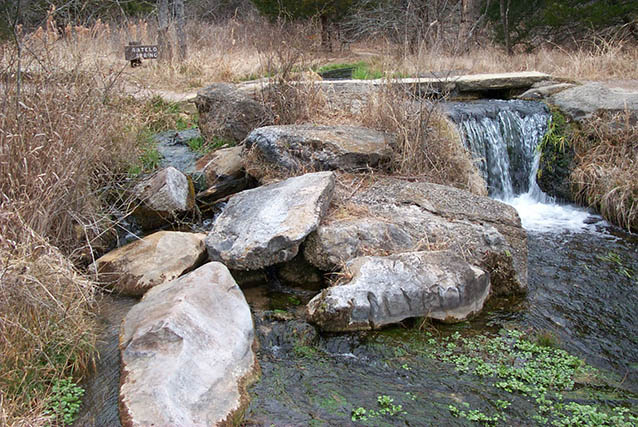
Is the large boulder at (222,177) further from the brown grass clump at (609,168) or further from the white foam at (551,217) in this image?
the brown grass clump at (609,168)

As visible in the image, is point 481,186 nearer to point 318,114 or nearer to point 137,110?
point 318,114

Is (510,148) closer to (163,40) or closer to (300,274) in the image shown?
(300,274)

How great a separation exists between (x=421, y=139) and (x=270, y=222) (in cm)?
202

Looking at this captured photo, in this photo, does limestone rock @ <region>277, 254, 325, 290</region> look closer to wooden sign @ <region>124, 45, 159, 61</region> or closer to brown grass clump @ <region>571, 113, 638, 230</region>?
brown grass clump @ <region>571, 113, 638, 230</region>

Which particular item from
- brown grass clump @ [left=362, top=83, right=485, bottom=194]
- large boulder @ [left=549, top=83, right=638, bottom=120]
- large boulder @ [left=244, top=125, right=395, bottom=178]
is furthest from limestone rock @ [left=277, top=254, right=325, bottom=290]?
large boulder @ [left=549, top=83, right=638, bottom=120]

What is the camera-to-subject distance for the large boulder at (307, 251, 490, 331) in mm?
3617

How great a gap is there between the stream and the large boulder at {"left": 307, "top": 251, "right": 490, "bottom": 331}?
0.27 feet

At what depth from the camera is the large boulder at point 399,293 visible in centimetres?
362

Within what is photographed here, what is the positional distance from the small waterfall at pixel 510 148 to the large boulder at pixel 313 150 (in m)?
1.69

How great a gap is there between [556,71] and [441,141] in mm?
5190

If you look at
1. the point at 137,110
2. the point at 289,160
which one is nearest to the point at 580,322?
the point at 289,160

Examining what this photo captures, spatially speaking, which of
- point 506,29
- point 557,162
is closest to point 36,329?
point 557,162

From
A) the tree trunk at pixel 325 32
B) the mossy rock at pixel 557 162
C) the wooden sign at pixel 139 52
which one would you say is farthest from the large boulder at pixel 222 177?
the tree trunk at pixel 325 32

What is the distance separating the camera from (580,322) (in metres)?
3.84
